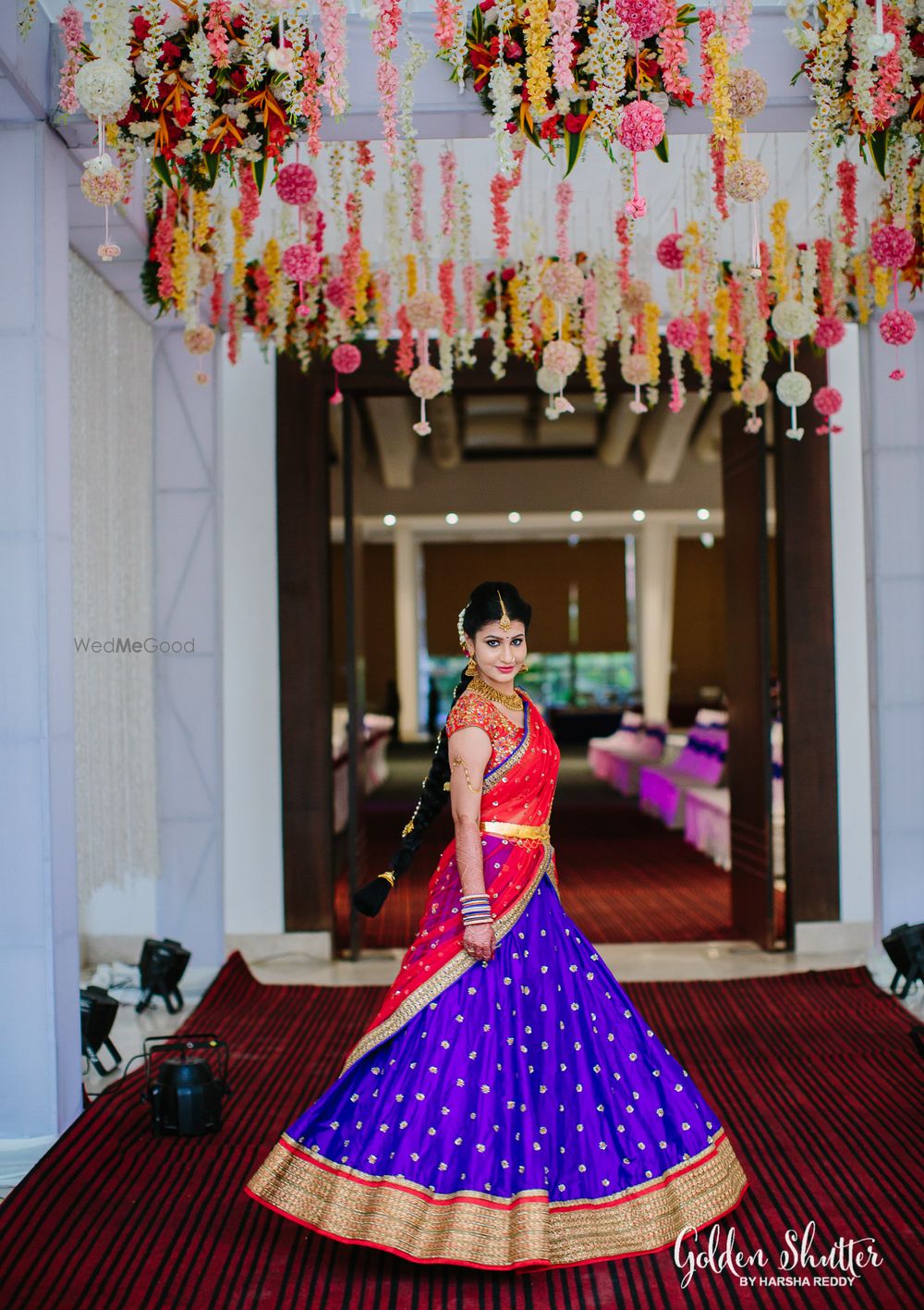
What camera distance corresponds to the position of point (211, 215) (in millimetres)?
4777

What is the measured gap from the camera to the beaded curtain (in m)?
4.73

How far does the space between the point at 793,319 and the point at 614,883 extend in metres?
4.23

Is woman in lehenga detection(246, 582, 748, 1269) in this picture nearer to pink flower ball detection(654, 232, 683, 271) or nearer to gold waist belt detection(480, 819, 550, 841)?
gold waist belt detection(480, 819, 550, 841)

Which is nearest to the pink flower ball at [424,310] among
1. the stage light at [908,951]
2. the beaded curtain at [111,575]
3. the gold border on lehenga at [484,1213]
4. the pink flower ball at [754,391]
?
the beaded curtain at [111,575]

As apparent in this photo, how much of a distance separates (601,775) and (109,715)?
9.75 metres

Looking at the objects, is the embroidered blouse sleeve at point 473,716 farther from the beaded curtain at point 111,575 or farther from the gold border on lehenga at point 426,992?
the beaded curtain at point 111,575

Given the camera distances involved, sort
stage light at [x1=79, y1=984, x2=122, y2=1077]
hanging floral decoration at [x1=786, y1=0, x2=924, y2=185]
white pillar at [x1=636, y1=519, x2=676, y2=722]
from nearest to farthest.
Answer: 1. hanging floral decoration at [x1=786, y1=0, x2=924, y2=185]
2. stage light at [x1=79, y1=984, x2=122, y2=1077]
3. white pillar at [x1=636, y1=519, x2=676, y2=722]

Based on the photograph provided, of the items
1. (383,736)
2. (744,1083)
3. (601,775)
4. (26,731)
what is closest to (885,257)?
(744,1083)

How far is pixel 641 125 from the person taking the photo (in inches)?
117

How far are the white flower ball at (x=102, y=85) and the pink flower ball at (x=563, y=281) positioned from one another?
186cm

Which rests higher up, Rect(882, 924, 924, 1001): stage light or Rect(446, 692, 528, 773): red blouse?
Rect(446, 692, 528, 773): red blouse

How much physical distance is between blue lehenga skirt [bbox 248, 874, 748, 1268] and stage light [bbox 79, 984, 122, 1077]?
155cm

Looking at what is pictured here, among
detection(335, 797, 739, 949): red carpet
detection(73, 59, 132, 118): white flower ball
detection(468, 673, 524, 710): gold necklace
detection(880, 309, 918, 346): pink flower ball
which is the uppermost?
detection(73, 59, 132, 118): white flower ball

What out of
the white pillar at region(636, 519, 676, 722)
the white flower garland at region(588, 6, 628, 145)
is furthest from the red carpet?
the white pillar at region(636, 519, 676, 722)
